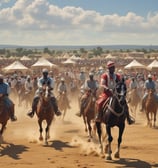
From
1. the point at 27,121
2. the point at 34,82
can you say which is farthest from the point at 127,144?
the point at 34,82

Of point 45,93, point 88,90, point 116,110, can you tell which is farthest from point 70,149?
point 88,90

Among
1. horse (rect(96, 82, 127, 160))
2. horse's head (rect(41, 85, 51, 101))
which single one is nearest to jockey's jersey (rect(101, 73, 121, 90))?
horse (rect(96, 82, 127, 160))

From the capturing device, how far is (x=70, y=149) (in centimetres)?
1447

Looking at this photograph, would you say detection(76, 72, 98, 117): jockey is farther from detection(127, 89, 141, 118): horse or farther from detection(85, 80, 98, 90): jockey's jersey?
detection(127, 89, 141, 118): horse

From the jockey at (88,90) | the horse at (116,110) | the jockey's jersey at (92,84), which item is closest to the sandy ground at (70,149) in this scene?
the horse at (116,110)

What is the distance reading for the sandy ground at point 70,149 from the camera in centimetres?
1212

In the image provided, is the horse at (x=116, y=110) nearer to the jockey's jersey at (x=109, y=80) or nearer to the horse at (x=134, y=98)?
the jockey's jersey at (x=109, y=80)

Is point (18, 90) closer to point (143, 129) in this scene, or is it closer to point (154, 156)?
point (143, 129)

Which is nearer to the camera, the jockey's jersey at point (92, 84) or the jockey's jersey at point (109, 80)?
the jockey's jersey at point (109, 80)

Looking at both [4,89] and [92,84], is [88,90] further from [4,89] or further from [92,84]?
[4,89]

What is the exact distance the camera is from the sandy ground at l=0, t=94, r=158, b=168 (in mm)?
12116

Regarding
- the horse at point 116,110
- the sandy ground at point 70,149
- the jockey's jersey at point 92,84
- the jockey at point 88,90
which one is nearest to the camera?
the horse at point 116,110

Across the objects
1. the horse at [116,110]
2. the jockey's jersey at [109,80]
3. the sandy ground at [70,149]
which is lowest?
the sandy ground at [70,149]

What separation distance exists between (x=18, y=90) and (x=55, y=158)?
19.6 metres
